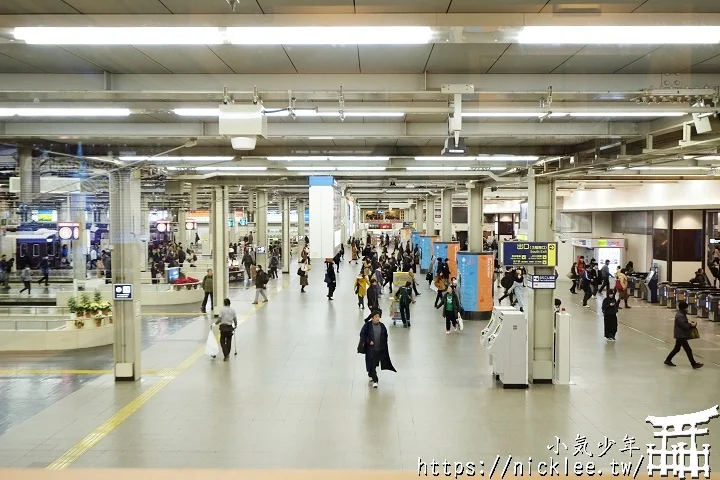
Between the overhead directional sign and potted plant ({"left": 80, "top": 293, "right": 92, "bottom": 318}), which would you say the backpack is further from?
potted plant ({"left": 80, "top": 293, "right": 92, "bottom": 318})

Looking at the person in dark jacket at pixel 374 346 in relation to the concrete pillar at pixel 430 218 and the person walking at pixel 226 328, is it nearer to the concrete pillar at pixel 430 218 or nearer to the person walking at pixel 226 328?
the person walking at pixel 226 328

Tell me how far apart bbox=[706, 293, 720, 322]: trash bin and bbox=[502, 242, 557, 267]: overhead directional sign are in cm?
951

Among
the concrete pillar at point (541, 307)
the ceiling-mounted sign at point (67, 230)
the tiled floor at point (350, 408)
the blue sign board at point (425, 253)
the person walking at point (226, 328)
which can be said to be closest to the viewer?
the tiled floor at point (350, 408)

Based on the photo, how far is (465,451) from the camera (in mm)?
6207

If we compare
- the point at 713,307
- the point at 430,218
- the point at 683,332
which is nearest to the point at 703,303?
the point at 713,307

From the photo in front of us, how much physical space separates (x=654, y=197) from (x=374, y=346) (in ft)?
49.3

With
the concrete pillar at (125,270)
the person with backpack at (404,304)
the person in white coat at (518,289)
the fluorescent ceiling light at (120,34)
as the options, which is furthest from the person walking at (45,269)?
the fluorescent ceiling light at (120,34)

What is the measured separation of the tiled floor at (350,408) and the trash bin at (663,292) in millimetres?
6369

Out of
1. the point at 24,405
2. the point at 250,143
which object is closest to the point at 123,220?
the point at 24,405

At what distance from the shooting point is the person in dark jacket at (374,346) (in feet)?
28.8

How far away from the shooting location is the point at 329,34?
14.6ft

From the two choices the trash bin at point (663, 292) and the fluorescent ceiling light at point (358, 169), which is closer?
the fluorescent ceiling light at point (358, 169)

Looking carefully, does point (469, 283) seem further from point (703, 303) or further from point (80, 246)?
point (80, 246)

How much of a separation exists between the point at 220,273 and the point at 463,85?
1192 cm
